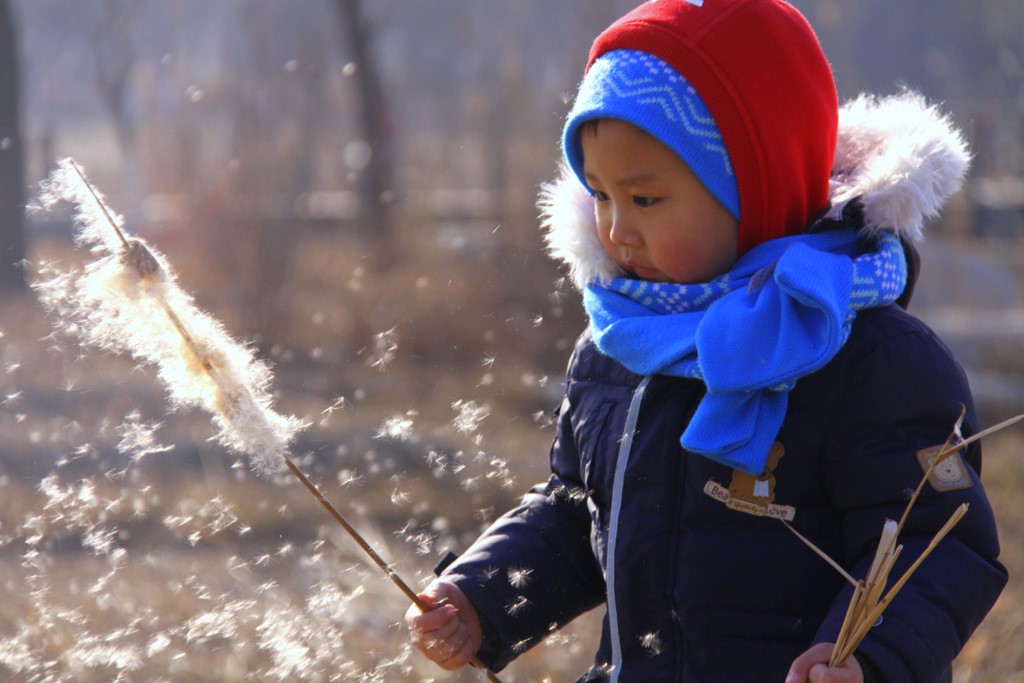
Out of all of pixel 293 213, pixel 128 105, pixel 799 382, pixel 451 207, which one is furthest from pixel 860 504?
pixel 128 105

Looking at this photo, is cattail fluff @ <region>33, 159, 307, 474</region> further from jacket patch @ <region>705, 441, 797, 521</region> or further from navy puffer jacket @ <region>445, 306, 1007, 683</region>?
jacket patch @ <region>705, 441, 797, 521</region>

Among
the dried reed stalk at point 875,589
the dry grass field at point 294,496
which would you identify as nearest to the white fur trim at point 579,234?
the dried reed stalk at point 875,589

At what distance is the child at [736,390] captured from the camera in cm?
153

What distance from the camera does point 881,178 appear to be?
1749 mm

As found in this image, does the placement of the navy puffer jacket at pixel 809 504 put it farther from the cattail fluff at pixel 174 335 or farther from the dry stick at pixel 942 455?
the cattail fluff at pixel 174 335

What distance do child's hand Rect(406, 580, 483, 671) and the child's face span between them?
60cm

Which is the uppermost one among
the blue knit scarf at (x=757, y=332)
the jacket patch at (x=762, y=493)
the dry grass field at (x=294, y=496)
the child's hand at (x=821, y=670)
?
the blue knit scarf at (x=757, y=332)

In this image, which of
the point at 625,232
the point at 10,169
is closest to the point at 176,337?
the point at 625,232

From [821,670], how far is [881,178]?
2.42ft

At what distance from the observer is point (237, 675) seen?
125 inches

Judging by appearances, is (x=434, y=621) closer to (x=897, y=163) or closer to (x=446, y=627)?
(x=446, y=627)

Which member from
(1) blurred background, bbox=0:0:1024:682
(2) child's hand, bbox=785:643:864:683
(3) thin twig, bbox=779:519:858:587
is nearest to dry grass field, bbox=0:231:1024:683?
(1) blurred background, bbox=0:0:1024:682

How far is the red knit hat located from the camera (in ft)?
5.59

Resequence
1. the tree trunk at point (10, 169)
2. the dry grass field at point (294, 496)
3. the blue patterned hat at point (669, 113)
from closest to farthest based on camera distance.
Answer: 1. the blue patterned hat at point (669, 113)
2. the dry grass field at point (294, 496)
3. the tree trunk at point (10, 169)
